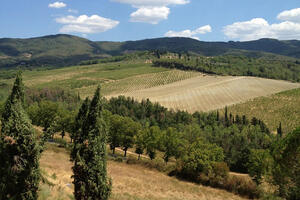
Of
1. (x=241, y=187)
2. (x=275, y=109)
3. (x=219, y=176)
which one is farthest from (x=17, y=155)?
(x=275, y=109)

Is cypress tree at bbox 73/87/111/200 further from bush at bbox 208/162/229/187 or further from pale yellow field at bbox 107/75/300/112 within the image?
pale yellow field at bbox 107/75/300/112

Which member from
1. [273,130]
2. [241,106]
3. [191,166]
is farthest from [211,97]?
[191,166]

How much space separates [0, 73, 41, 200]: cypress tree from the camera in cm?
1542

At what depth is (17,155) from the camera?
51.1 feet

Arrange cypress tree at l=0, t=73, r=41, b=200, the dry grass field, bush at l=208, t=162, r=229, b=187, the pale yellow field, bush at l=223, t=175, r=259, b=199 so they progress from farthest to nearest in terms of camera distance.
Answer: the pale yellow field, bush at l=208, t=162, r=229, b=187, bush at l=223, t=175, r=259, b=199, the dry grass field, cypress tree at l=0, t=73, r=41, b=200

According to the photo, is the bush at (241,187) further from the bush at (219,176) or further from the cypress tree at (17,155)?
the cypress tree at (17,155)

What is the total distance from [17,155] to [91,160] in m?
5.35

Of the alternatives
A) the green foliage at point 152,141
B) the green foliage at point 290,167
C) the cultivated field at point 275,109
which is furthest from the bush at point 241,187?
the cultivated field at point 275,109

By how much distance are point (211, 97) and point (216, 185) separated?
A: 135523 mm

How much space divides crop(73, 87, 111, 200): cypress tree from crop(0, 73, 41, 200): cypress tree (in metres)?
3.52

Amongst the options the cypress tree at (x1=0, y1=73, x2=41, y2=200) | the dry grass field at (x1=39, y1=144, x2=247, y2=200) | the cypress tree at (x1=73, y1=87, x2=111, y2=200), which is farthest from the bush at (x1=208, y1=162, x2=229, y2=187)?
the cypress tree at (x1=0, y1=73, x2=41, y2=200)

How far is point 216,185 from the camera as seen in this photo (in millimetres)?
46375

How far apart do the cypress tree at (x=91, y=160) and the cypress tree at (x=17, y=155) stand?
11.5ft

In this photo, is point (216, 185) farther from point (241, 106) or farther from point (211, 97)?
point (211, 97)
